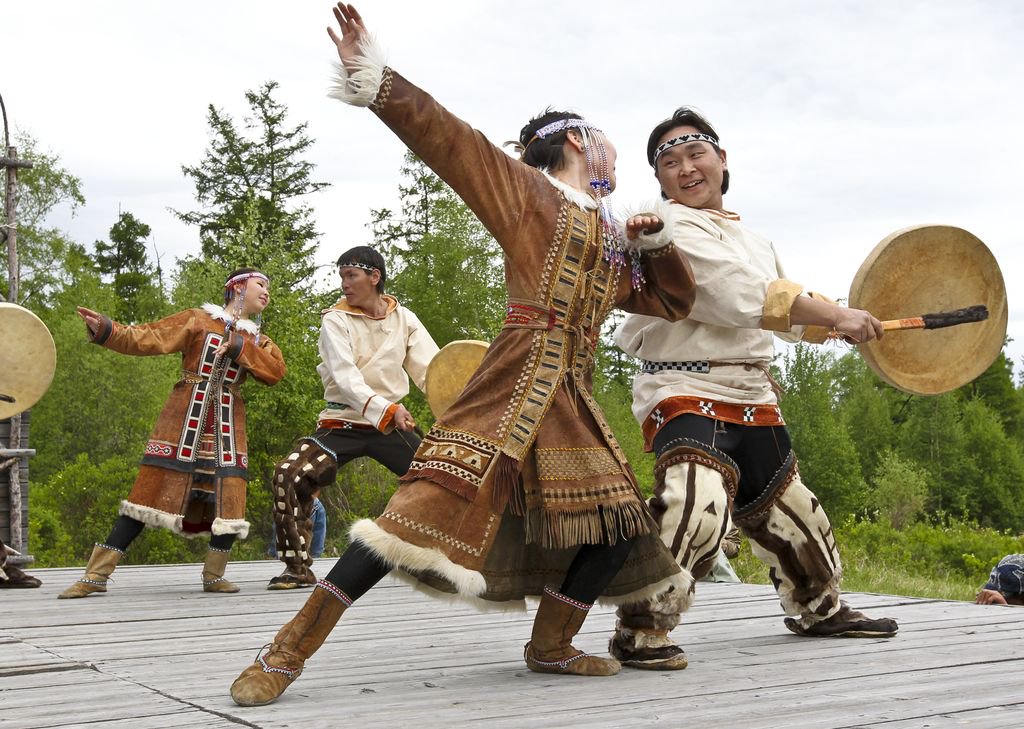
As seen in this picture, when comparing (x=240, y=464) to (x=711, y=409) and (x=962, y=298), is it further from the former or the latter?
(x=962, y=298)

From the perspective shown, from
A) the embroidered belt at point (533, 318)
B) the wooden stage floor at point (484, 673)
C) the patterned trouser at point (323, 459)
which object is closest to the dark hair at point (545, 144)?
the embroidered belt at point (533, 318)

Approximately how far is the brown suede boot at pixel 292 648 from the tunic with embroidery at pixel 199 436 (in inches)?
128

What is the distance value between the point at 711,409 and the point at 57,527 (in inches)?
648

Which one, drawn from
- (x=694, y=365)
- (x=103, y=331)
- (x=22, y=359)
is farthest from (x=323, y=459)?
(x=694, y=365)

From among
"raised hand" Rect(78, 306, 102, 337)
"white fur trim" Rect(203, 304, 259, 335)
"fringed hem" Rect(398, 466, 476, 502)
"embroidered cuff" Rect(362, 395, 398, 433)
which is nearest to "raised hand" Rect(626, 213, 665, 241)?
"fringed hem" Rect(398, 466, 476, 502)

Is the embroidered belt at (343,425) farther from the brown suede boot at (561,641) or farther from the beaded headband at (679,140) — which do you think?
the brown suede boot at (561,641)

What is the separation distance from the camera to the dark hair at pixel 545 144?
3.67 m

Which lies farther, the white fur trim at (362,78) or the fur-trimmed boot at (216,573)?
the fur-trimmed boot at (216,573)

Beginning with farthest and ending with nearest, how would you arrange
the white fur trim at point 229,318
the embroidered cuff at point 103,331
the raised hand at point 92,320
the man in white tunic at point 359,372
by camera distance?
the white fur trim at point 229,318 < the man in white tunic at point 359,372 < the embroidered cuff at point 103,331 < the raised hand at point 92,320

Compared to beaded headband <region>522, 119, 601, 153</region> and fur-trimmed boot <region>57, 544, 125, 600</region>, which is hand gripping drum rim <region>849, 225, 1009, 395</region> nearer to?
beaded headband <region>522, 119, 601, 153</region>

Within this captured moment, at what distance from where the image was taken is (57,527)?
18.3m

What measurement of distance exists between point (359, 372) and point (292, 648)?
3.00 meters

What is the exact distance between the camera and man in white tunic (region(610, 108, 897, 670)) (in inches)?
148

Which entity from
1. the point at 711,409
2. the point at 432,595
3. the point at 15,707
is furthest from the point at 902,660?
the point at 15,707
